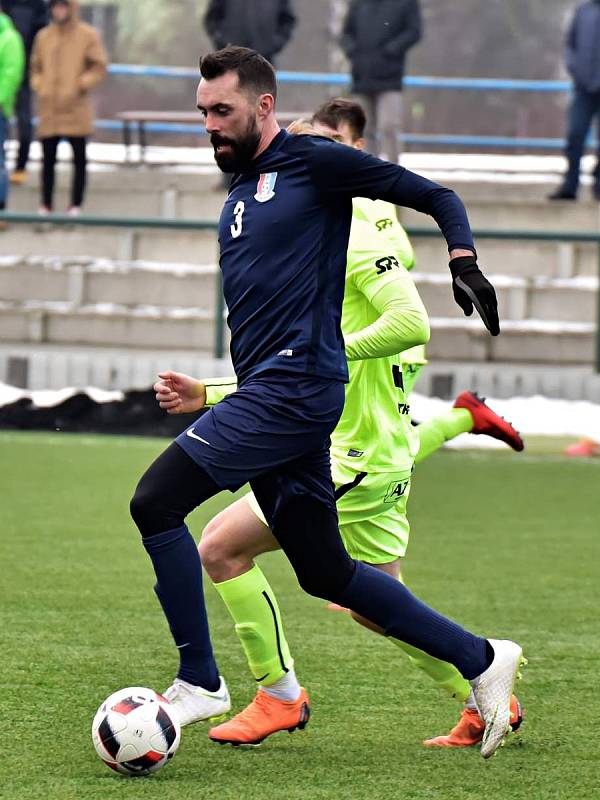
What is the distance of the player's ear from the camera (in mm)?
4621

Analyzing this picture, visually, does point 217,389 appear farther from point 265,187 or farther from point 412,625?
point 412,625

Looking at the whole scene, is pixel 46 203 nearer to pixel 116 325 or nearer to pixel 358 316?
pixel 116 325

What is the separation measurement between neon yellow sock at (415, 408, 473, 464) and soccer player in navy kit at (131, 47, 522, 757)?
2.99m

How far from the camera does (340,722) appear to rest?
515 centimetres

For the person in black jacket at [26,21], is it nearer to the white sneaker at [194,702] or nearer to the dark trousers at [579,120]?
the dark trousers at [579,120]

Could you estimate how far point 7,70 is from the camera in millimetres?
14742

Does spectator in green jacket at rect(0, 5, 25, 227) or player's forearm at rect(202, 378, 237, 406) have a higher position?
spectator in green jacket at rect(0, 5, 25, 227)

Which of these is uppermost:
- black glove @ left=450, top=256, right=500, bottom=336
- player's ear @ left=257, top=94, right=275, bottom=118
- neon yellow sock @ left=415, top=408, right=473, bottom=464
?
player's ear @ left=257, top=94, right=275, bottom=118

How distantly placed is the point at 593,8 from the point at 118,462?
21.5 ft

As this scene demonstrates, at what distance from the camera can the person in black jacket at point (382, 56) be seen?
14.8 m

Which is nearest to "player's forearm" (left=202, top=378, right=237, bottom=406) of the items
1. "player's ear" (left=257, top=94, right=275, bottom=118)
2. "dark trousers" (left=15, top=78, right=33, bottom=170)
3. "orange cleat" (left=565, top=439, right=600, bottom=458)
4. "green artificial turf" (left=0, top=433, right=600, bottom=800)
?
"player's ear" (left=257, top=94, right=275, bottom=118)

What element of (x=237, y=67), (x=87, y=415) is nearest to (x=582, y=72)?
(x=87, y=415)

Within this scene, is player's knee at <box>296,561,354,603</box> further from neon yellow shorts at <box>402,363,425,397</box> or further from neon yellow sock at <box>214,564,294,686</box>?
neon yellow shorts at <box>402,363,425,397</box>

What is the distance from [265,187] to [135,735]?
1499mm
